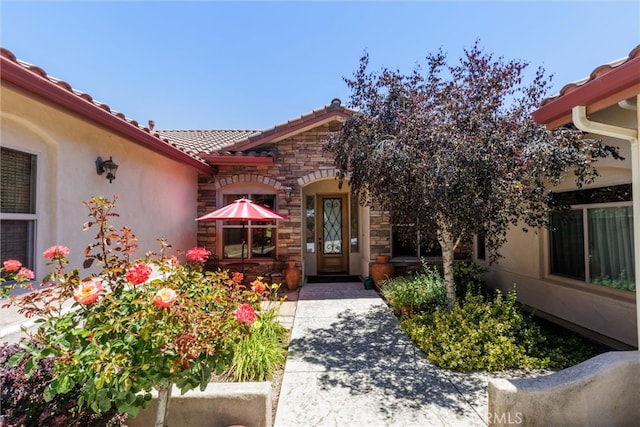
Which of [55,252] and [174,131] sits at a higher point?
[174,131]

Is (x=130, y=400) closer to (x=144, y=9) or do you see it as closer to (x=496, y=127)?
(x=496, y=127)

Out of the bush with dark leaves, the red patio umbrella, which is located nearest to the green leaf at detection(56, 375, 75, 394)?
the bush with dark leaves

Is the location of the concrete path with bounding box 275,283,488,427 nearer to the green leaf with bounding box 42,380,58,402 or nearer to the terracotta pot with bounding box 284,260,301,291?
the green leaf with bounding box 42,380,58,402

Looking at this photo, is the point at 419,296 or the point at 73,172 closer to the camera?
the point at 73,172

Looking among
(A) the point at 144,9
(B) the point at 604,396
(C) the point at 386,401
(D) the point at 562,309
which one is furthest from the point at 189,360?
(D) the point at 562,309

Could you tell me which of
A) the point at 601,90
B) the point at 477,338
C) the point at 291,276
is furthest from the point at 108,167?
the point at 601,90

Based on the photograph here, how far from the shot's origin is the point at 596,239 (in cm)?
560

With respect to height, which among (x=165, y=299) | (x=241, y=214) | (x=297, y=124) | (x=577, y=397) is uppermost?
(x=297, y=124)

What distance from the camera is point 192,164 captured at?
7250 mm

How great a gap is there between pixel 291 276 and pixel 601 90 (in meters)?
7.47

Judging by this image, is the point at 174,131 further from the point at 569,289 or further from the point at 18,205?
the point at 569,289

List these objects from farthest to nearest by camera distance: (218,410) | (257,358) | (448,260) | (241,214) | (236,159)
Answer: (236,159)
(241,214)
(448,260)
(257,358)
(218,410)

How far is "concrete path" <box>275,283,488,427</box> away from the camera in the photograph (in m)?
3.21

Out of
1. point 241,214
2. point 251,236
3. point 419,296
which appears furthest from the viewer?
point 251,236
